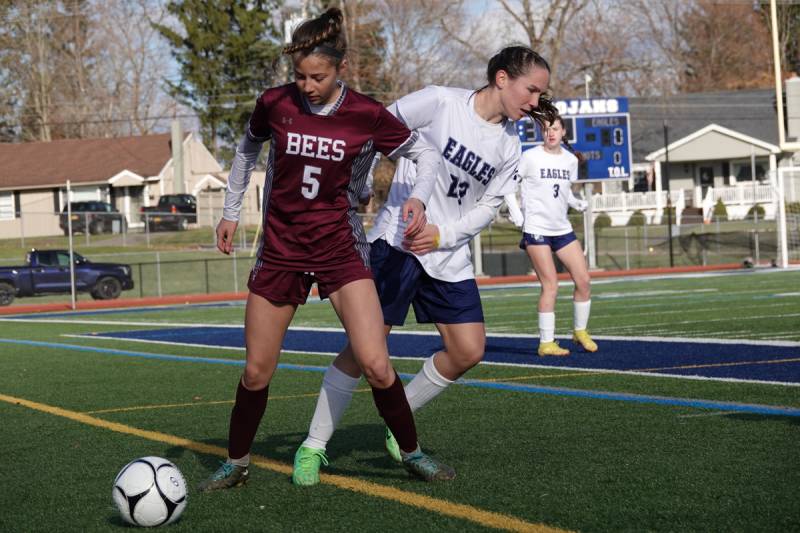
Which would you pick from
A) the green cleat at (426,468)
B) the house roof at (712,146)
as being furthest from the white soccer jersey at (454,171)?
the house roof at (712,146)

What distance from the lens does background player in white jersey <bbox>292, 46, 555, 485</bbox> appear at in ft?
18.5

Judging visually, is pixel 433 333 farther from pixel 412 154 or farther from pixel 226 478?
pixel 226 478

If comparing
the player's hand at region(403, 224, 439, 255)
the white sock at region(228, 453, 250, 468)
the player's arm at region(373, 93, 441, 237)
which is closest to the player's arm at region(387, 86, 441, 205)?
A: the player's arm at region(373, 93, 441, 237)

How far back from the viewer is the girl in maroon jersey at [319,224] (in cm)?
509

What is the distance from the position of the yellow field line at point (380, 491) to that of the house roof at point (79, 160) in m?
50.3

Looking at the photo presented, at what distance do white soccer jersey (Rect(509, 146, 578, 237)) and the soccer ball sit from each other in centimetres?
651

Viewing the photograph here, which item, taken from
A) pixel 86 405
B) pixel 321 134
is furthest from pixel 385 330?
pixel 86 405

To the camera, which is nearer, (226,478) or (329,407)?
(226,478)

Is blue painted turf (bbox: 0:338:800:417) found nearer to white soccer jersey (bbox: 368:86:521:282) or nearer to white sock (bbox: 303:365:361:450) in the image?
white soccer jersey (bbox: 368:86:521:282)

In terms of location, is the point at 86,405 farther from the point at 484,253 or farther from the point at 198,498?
the point at 484,253

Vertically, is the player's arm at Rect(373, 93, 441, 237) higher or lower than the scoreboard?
lower

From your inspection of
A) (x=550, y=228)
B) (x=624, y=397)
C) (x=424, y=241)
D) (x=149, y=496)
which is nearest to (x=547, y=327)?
(x=550, y=228)

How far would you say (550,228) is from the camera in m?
10.8

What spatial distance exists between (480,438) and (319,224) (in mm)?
1822
